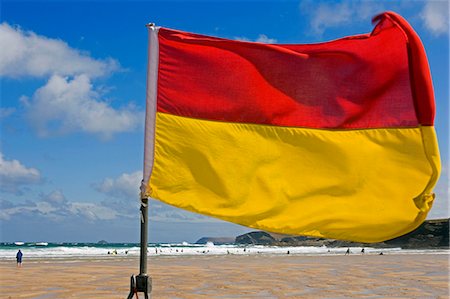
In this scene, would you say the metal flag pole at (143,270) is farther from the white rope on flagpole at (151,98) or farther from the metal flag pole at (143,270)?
the white rope on flagpole at (151,98)

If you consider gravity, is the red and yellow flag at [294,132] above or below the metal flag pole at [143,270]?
above

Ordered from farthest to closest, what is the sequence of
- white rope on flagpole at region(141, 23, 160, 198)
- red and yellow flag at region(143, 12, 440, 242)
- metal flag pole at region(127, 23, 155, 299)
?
red and yellow flag at region(143, 12, 440, 242)
white rope on flagpole at region(141, 23, 160, 198)
metal flag pole at region(127, 23, 155, 299)

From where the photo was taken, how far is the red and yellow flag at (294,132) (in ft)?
19.4

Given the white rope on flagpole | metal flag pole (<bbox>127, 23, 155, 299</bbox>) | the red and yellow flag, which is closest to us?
metal flag pole (<bbox>127, 23, 155, 299</bbox>)

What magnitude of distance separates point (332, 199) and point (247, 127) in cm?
118

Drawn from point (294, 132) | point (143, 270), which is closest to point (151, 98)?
point (294, 132)

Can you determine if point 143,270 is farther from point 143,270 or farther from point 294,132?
point 294,132

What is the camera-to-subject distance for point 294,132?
6.27 meters

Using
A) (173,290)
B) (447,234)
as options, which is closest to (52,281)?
(173,290)

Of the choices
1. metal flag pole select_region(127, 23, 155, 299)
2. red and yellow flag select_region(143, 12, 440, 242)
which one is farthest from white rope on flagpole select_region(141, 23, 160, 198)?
metal flag pole select_region(127, 23, 155, 299)

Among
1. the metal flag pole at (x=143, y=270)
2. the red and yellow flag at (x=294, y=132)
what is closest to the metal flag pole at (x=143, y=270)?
the metal flag pole at (x=143, y=270)

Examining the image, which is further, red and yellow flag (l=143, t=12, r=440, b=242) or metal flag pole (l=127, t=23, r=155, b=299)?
red and yellow flag (l=143, t=12, r=440, b=242)

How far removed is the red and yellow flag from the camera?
232 inches

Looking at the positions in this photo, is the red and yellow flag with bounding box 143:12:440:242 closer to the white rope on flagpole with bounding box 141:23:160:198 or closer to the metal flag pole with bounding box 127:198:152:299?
the white rope on flagpole with bounding box 141:23:160:198
